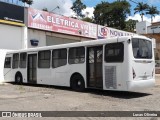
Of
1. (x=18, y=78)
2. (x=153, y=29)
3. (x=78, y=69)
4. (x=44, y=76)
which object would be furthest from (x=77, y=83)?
(x=153, y=29)

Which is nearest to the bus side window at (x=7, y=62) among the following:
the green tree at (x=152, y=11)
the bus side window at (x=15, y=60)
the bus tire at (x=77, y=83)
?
the bus side window at (x=15, y=60)

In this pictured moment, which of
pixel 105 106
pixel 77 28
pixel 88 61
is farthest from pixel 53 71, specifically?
pixel 77 28

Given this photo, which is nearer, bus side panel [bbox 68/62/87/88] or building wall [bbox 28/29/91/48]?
bus side panel [bbox 68/62/87/88]

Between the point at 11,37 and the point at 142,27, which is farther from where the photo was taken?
the point at 142,27

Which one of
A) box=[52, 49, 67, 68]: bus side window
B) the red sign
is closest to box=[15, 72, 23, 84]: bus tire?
box=[52, 49, 67, 68]: bus side window

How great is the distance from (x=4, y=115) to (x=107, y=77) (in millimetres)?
6086

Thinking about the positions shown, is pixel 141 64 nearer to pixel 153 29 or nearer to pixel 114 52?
pixel 114 52

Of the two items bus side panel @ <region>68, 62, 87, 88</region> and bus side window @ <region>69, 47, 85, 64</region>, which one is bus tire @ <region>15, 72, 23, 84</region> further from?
bus side window @ <region>69, 47, 85, 64</region>

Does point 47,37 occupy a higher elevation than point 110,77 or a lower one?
higher

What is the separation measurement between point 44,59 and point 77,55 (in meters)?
2.99

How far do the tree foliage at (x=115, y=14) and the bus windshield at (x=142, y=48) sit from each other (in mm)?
59787

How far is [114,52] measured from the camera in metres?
13.9

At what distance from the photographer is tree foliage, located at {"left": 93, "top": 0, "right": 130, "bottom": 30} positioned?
74.3 m

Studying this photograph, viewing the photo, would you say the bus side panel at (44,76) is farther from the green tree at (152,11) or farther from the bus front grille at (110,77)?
the green tree at (152,11)
